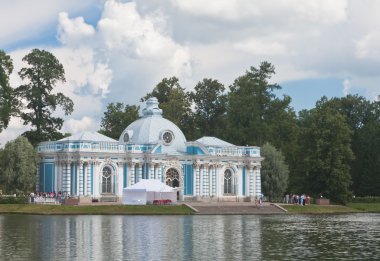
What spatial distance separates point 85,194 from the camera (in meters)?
77.9

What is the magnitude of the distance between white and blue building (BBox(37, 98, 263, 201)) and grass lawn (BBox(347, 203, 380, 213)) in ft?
36.5

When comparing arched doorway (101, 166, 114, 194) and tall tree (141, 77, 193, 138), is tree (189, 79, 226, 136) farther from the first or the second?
arched doorway (101, 166, 114, 194)

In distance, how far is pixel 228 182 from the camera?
87562 mm

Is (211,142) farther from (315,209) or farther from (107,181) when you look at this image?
(315,209)

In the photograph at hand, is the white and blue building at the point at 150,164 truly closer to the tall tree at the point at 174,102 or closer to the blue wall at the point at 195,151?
the blue wall at the point at 195,151

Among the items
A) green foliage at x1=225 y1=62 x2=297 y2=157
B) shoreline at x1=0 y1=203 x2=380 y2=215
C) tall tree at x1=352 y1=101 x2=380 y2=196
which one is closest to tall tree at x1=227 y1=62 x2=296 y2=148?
green foliage at x1=225 y1=62 x2=297 y2=157

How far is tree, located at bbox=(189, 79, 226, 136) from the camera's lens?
11050 cm

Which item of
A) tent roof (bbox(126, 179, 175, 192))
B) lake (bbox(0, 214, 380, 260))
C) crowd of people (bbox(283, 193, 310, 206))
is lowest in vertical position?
lake (bbox(0, 214, 380, 260))

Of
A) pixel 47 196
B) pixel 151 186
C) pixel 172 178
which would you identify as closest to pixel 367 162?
pixel 172 178

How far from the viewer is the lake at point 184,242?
29547 millimetres

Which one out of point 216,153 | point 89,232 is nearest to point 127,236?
point 89,232

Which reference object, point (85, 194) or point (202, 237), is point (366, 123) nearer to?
point (85, 194)

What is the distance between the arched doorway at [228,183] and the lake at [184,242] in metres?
Result: 39.6

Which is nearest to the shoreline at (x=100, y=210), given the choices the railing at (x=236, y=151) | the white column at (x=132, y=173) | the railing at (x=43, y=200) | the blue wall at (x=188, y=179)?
the railing at (x=43, y=200)
